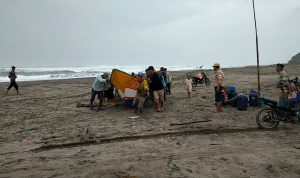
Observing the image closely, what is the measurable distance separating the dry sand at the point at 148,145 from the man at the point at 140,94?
340 mm

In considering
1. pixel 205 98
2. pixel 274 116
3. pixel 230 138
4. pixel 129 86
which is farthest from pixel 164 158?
pixel 205 98

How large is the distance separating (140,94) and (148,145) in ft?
15.8

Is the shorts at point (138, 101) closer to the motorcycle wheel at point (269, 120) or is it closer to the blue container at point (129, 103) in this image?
the blue container at point (129, 103)

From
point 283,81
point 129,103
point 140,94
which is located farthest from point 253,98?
point 129,103

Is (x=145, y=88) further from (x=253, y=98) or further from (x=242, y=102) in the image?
(x=253, y=98)

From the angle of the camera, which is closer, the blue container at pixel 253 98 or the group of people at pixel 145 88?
the group of people at pixel 145 88

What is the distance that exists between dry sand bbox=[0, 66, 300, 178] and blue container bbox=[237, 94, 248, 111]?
308mm

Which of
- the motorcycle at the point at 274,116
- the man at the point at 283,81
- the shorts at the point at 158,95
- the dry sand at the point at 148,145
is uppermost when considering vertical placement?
the man at the point at 283,81

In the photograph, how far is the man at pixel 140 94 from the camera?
39.9 ft

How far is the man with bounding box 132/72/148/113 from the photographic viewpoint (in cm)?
1216

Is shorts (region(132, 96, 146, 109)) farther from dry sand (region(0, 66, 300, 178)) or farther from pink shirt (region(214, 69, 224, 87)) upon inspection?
pink shirt (region(214, 69, 224, 87))

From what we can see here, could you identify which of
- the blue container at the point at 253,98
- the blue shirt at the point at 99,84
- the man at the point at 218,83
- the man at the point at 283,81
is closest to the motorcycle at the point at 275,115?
the man at the point at 283,81

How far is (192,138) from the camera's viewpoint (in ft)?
27.0

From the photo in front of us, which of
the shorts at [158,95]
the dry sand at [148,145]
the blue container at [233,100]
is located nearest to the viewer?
the dry sand at [148,145]
